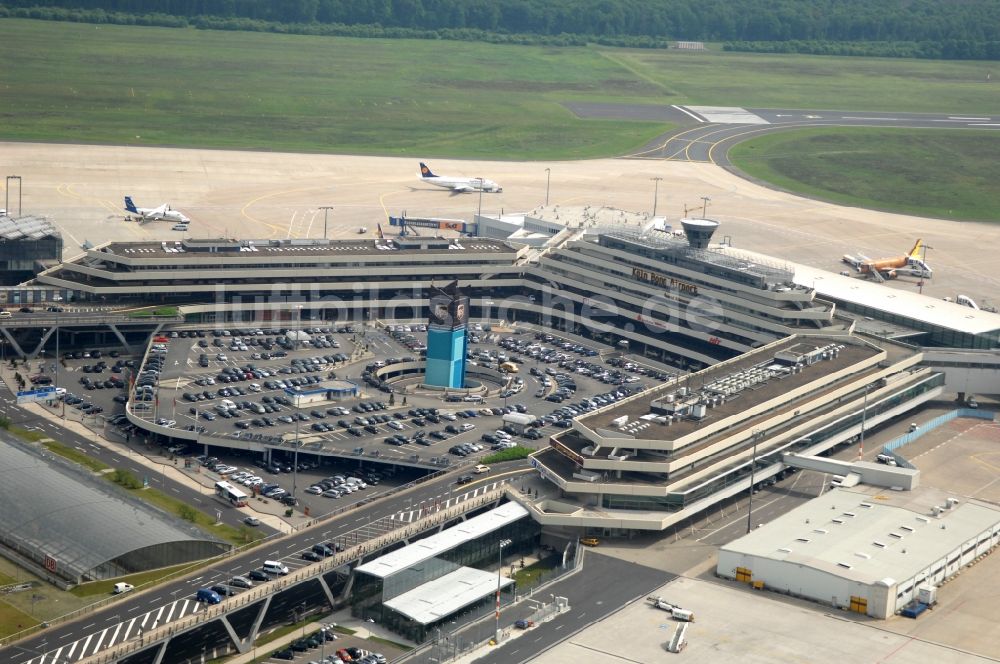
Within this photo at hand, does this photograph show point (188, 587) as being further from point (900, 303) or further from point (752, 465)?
→ point (900, 303)

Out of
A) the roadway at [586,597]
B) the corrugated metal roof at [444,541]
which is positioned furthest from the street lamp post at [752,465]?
the corrugated metal roof at [444,541]

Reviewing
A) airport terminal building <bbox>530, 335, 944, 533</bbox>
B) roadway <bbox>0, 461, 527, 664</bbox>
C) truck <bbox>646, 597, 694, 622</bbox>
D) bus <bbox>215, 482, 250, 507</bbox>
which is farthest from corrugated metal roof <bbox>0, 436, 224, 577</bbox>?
truck <bbox>646, 597, 694, 622</bbox>

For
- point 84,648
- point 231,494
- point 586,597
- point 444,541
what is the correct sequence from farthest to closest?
point 231,494 < point 444,541 < point 586,597 < point 84,648

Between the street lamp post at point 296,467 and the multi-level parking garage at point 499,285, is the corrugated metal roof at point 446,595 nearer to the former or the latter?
the street lamp post at point 296,467

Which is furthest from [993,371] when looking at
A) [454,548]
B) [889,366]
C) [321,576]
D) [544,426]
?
[321,576]

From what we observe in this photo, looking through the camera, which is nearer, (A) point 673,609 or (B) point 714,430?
(A) point 673,609

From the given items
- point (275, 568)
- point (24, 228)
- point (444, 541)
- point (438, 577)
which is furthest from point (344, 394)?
point (24, 228)

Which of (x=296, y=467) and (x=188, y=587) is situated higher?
(x=296, y=467)
